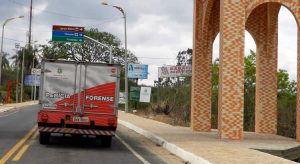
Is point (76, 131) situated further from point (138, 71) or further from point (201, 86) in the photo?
point (138, 71)

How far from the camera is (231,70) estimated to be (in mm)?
18422

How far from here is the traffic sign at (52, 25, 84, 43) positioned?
42250 millimetres

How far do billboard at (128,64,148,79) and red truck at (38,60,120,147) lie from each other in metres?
46.2

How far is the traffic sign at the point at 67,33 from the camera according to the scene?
139ft

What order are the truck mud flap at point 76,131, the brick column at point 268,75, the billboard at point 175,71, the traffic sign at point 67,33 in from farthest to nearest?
the billboard at point 175,71
the traffic sign at point 67,33
the brick column at point 268,75
the truck mud flap at point 76,131

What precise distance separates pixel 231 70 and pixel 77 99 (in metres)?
6.38

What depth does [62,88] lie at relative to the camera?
48.2 ft

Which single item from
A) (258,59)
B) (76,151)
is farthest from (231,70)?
(76,151)

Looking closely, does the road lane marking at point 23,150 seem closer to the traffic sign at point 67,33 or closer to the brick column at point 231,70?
the brick column at point 231,70

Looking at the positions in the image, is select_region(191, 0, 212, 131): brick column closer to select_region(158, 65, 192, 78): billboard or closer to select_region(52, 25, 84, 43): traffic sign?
select_region(158, 65, 192, 78): billboard

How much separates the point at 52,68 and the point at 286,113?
22777mm

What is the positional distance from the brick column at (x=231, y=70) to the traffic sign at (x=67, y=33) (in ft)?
83.5

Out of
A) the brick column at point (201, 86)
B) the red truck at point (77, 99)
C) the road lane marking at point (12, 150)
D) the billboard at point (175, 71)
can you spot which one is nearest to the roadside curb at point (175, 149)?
the red truck at point (77, 99)

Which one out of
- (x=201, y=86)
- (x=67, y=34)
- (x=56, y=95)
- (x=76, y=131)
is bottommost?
(x=76, y=131)
